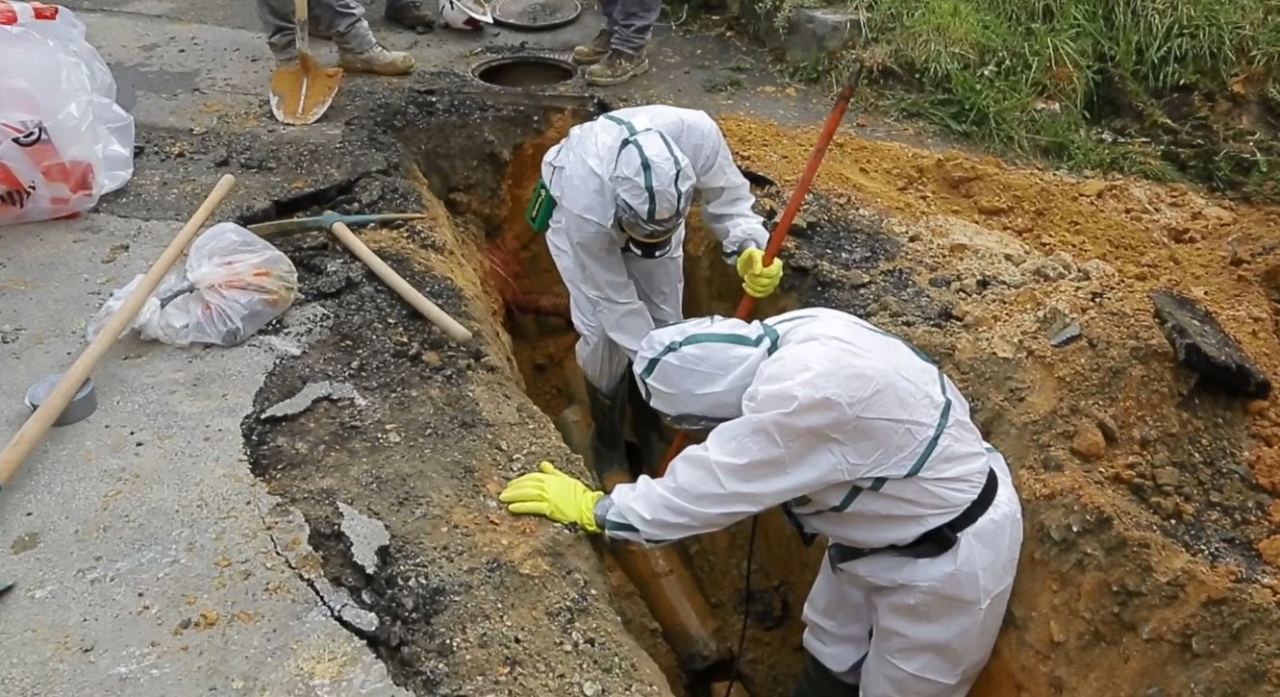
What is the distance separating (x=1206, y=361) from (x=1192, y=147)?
212 centimetres

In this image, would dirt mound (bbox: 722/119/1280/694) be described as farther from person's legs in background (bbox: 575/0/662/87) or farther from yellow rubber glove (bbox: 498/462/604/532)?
yellow rubber glove (bbox: 498/462/604/532)

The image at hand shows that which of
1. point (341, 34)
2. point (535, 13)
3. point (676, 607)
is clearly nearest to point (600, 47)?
point (535, 13)

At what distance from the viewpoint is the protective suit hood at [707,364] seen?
8.98ft

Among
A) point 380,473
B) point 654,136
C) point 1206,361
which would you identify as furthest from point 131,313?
point 1206,361

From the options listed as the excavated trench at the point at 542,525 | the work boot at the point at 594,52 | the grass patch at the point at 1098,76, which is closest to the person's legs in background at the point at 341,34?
the excavated trench at the point at 542,525

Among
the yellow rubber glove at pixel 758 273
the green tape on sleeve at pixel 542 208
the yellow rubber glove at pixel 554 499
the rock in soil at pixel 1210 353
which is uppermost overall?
the rock in soil at pixel 1210 353

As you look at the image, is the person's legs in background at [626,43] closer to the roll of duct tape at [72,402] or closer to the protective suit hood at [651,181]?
the protective suit hood at [651,181]

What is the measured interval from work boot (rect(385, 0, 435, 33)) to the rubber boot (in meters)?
3.03

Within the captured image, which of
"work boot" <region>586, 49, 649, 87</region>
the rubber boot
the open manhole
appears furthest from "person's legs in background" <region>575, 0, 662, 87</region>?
the rubber boot

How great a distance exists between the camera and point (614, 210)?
147 inches

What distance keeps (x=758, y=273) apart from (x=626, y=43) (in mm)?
2580

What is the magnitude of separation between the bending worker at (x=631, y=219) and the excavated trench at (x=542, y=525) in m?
0.39

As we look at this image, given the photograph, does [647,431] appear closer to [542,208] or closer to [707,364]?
[542,208]

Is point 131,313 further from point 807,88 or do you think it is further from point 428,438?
point 807,88
